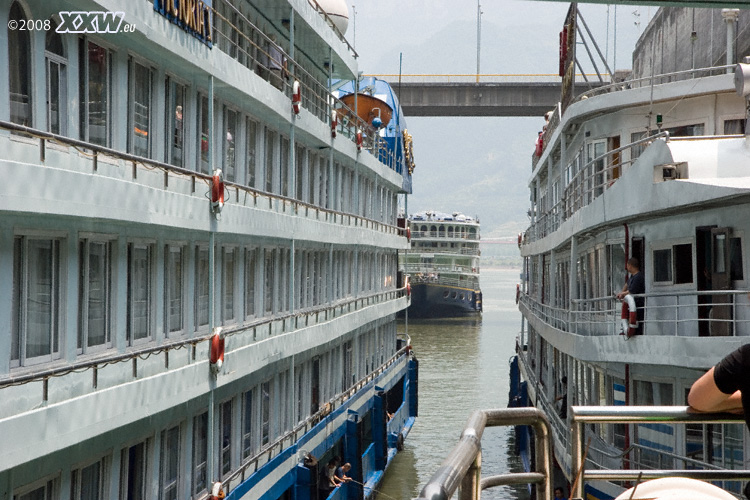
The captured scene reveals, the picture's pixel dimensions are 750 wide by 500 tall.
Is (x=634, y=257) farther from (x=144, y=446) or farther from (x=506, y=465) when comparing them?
(x=506, y=465)

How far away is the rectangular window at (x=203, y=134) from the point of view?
1397 cm

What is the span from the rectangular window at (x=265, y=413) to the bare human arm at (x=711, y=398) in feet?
46.7

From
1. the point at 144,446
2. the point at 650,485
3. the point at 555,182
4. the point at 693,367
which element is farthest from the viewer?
the point at 555,182

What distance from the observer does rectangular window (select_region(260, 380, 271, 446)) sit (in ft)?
58.0

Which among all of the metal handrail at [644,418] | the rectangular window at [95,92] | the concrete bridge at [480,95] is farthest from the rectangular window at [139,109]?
the concrete bridge at [480,95]

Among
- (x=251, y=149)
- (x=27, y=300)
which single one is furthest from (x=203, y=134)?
(x=27, y=300)

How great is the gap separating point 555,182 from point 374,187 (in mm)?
5688

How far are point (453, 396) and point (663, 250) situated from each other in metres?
29.1

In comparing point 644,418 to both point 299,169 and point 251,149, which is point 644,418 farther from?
point 299,169

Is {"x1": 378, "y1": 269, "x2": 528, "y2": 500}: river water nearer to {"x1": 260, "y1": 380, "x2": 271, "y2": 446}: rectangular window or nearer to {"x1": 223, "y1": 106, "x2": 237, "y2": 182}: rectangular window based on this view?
{"x1": 260, "y1": 380, "x2": 271, "y2": 446}: rectangular window

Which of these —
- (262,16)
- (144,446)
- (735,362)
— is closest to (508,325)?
(262,16)

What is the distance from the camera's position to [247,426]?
1689cm

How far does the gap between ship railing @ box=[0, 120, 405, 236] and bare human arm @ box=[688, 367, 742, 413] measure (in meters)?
5.96

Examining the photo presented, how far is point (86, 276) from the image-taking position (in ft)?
33.4
